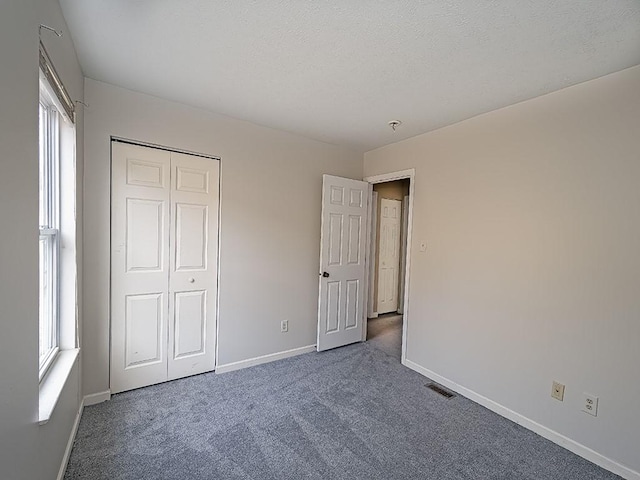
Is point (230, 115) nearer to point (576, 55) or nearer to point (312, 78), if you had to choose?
point (312, 78)

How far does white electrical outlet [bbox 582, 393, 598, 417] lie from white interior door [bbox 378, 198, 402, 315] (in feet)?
10.0

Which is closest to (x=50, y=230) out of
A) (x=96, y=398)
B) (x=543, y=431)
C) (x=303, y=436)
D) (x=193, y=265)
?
(x=193, y=265)

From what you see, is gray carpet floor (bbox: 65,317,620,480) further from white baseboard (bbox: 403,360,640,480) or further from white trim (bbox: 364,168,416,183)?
white trim (bbox: 364,168,416,183)

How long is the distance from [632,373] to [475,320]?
96cm

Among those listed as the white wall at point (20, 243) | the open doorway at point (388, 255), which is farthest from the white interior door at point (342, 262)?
the white wall at point (20, 243)

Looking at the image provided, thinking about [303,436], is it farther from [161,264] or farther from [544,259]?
[544,259]

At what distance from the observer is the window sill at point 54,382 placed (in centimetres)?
130

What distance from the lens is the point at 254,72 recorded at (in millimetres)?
2006

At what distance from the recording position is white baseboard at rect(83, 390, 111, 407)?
7.35 feet

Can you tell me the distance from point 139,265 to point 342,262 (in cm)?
207

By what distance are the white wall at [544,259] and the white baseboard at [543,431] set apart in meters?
0.03

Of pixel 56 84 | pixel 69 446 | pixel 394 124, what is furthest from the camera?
pixel 394 124

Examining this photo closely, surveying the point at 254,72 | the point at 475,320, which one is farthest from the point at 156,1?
the point at 475,320

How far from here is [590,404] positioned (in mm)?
1924
